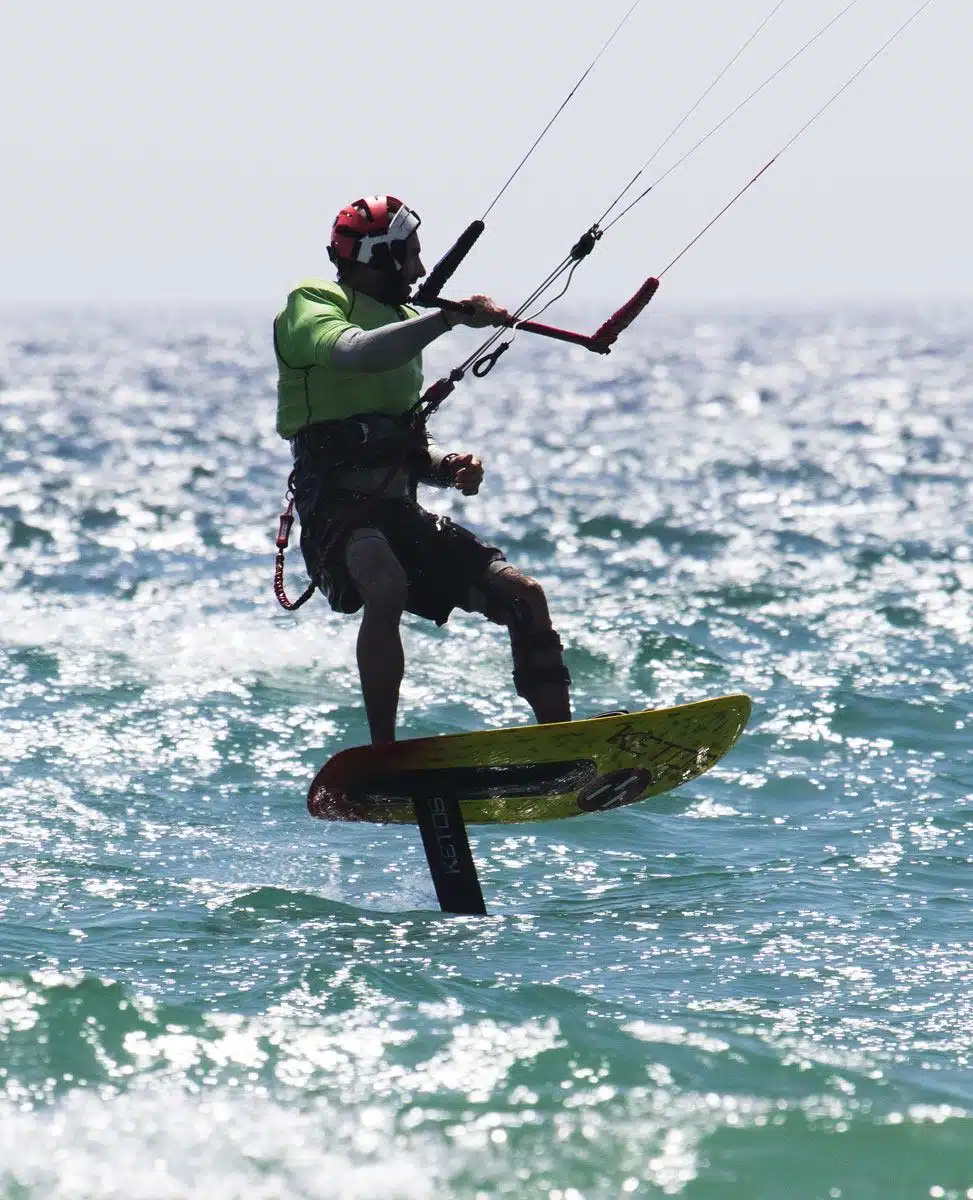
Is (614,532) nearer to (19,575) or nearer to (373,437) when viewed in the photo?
(19,575)

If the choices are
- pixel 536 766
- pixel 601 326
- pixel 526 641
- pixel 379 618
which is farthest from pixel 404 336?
pixel 536 766

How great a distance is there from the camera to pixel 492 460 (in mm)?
36344

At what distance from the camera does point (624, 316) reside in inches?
267

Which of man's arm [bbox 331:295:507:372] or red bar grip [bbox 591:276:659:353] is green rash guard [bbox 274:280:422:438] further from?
red bar grip [bbox 591:276:659:353]

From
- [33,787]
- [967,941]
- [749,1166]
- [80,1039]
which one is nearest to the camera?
[749,1166]

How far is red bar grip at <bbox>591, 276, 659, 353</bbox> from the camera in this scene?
660cm

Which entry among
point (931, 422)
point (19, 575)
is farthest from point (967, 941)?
point (931, 422)

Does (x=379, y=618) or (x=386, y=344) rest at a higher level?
(x=386, y=344)

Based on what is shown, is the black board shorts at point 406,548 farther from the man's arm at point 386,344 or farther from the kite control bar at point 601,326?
the kite control bar at point 601,326

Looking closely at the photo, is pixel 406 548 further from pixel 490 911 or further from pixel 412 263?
pixel 490 911

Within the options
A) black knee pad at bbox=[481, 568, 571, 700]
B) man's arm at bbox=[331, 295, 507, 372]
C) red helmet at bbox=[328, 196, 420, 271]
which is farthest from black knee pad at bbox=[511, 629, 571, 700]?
red helmet at bbox=[328, 196, 420, 271]

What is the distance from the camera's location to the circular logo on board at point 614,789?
7.54 meters

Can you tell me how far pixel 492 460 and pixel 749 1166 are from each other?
31592mm

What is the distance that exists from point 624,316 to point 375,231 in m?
1.05
